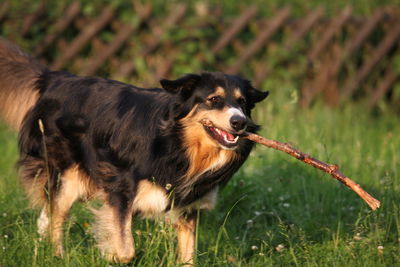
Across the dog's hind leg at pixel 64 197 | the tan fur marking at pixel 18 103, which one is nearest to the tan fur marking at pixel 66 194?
the dog's hind leg at pixel 64 197

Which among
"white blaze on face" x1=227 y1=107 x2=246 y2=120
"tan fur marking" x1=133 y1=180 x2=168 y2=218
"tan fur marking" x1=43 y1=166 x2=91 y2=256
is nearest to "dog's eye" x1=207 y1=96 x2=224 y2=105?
"white blaze on face" x1=227 y1=107 x2=246 y2=120

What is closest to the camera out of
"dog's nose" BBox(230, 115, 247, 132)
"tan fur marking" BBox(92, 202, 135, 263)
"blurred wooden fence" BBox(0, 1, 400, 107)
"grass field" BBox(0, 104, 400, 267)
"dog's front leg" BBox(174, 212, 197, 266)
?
"dog's nose" BBox(230, 115, 247, 132)

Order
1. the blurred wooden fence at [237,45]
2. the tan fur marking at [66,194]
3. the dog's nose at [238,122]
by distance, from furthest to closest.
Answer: the blurred wooden fence at [237,45]
the tan fur marking at [66,194]
the dog's nose at [238,122]

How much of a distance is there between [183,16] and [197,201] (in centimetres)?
472

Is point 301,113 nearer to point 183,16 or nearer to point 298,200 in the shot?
point 183,16

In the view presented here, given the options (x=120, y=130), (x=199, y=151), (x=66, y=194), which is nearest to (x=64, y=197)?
(x=66, y=194)

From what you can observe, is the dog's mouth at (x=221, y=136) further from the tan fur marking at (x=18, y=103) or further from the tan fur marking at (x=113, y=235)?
the tan fur marking at (x=18, y=103)

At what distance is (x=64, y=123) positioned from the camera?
458 centimetres

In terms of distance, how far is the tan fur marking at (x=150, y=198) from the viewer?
Result: 396 centimetres

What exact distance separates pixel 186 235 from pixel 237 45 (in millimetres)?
4887

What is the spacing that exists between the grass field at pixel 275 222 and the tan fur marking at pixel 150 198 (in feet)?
0.48

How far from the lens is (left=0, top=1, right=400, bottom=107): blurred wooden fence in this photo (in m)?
8.23

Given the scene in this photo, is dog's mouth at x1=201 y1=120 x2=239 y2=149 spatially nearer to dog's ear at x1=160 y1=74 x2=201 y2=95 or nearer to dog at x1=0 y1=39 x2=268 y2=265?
dog at x1=0 y1=39 x2=268 y2=265

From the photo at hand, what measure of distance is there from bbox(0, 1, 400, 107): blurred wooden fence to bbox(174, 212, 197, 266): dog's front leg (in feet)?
12.5
